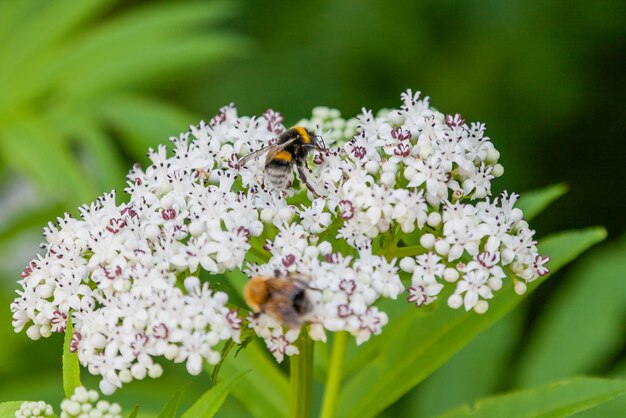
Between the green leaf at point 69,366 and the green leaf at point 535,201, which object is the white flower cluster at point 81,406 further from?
the green leaf at point 535,201

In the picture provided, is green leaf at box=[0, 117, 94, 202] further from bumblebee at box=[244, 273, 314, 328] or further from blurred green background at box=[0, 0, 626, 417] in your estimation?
bumblebee at box=[244, 273, 314, 328]

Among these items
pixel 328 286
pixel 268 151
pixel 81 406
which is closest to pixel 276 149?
pixel 268 151

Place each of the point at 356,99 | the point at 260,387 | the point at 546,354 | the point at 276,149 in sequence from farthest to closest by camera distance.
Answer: the point at 356,99 → the point at 546,354 → the point at 260,387 → the point at 276,149

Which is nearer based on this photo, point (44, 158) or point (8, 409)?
point (8, 409)

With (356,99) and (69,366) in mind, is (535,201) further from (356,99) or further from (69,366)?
(356,99)

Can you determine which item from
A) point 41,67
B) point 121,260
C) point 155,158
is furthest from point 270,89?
point 121,260

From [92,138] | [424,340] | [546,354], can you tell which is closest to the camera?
[424,340]
